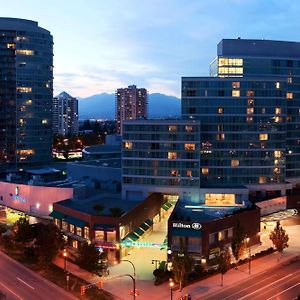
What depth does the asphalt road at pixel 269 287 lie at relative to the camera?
218 ft

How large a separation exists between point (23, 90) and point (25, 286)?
337ft

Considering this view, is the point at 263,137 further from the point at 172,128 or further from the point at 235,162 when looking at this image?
the point at 172,128

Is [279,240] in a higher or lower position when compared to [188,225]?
lower

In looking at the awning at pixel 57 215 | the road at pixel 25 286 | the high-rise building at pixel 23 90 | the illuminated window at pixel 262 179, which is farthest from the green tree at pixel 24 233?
the high-rise building at pixel 23 90

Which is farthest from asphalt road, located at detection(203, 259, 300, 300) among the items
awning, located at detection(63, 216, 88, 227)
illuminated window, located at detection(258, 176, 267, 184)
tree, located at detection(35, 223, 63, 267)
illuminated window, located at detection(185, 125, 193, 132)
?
illuminated window, located at detection(258, 176, 267, 184)

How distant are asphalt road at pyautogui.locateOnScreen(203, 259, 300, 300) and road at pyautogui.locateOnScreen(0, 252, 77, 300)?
21.0 m

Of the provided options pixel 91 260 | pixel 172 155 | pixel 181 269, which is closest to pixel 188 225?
pixel 181 269

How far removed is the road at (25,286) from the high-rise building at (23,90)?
88228 millimetres

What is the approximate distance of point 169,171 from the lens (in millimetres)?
107312

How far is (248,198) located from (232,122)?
18.3 m

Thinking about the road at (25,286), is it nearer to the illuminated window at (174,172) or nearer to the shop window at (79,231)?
the shop window at (79,231)

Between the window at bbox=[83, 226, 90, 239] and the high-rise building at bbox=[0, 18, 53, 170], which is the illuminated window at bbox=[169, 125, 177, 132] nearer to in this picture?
the window at bbox=[83, 226, 90, 239]

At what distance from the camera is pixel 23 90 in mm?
160875

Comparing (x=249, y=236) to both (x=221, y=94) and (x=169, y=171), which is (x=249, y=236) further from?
(x=221, y=94)
